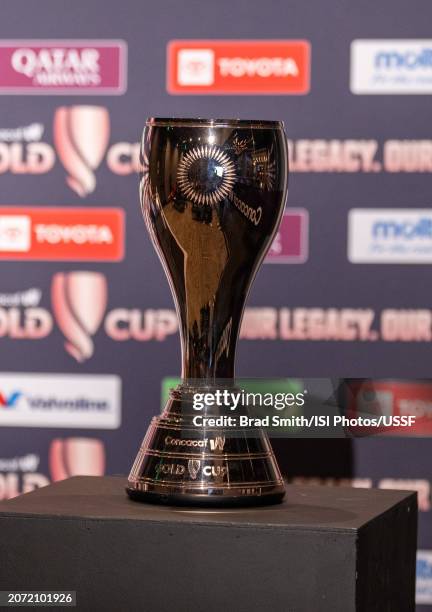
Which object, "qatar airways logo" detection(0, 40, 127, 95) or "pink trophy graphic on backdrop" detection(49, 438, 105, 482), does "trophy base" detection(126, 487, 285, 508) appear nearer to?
"pink trophy graphic on backdrop" detection(49, 438, 105, 482)

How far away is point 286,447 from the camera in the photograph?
2.80 meters

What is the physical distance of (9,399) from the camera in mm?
2906

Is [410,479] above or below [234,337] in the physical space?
below

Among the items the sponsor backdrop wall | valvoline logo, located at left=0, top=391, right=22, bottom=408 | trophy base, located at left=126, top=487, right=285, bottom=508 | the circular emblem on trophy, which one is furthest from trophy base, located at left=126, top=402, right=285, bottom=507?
valvoline logo, located at left=0, top=391, right=22, bottom=408

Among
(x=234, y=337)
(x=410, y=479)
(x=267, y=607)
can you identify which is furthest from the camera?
(x=410, y=479)

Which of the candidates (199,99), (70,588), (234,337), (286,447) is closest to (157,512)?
(70,588)

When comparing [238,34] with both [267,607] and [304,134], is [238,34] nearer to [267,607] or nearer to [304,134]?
[304,134]

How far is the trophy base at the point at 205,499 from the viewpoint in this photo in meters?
1.31

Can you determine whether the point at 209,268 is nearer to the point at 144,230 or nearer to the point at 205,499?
the point at 205,499

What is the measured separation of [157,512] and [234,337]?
0.75 ft

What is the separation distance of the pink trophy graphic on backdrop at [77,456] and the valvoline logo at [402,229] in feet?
2.90

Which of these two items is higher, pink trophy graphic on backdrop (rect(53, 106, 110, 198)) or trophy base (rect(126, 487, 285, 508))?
pink trophy graphic on backdrop (rect(53, 106, 110, 198))

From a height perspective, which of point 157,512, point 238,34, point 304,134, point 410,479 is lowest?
point 410,479

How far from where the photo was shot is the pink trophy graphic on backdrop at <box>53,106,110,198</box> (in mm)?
2889
